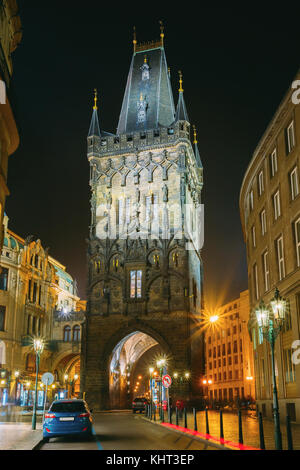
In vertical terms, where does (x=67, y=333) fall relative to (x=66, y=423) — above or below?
above

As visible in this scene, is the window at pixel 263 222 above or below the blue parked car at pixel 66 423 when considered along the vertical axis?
above

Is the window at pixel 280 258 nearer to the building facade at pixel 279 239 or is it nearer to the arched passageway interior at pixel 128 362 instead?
the building facade at pixel 279 239

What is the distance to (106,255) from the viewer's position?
5253 cm

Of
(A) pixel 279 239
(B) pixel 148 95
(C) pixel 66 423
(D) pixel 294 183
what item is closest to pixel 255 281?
(A) pixel 279 239

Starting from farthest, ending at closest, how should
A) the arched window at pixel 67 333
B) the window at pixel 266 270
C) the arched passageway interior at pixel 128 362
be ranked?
the arched window at pixel 67 333 → the arched passageway interior at pixel 128 362 → the window at pixel 266 270

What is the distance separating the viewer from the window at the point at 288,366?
25.9 metres

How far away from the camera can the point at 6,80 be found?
1973cm

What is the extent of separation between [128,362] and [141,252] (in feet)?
46.7

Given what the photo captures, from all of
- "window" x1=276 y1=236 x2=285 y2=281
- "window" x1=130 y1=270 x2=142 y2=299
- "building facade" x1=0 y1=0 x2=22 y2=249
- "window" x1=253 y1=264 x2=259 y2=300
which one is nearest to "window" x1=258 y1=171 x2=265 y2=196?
"window" x1=276 y1=236 x2=285 y2=281

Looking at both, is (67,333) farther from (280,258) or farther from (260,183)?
(280,258)

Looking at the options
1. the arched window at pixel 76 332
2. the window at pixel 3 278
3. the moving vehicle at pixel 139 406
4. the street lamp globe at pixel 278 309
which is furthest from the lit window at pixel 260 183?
the arched window at pixel 76 332

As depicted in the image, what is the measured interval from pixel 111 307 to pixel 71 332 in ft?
54.6

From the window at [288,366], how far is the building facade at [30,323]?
30133mm

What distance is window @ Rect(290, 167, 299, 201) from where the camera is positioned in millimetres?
25766
